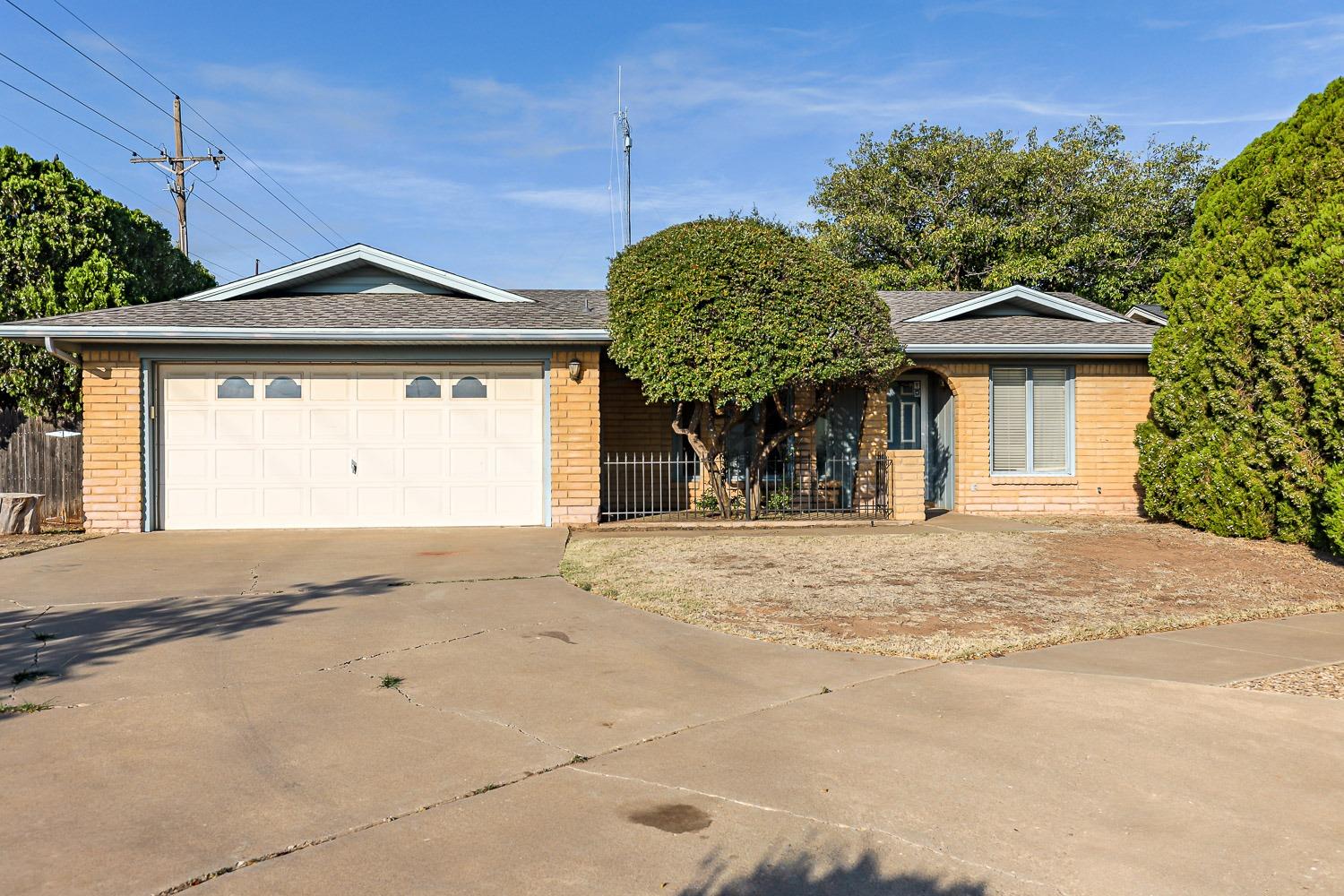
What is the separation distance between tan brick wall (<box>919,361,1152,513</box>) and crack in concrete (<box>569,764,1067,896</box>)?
487 inches

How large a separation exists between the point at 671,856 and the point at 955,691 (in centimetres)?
262

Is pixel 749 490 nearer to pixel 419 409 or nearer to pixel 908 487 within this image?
pixel 908 487

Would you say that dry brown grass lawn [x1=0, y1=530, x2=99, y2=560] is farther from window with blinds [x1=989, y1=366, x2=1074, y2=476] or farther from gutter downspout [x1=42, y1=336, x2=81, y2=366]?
window with blinds [x1=989, y1=366, x2=1074, y2=476]

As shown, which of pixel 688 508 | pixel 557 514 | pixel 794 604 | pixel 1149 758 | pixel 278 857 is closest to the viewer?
pixel 278 857

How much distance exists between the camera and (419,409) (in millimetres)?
13852

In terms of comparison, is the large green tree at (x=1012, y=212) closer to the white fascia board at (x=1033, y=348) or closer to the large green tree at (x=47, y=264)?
the white fascia board at (x=1033, y=348)

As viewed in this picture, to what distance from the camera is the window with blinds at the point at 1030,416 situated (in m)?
15.6

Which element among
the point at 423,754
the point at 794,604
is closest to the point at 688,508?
the point at 794,604

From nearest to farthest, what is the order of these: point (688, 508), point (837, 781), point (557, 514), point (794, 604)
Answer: point (837, 781) → point (794, 604) → point (557, 514) → point (688, 508)

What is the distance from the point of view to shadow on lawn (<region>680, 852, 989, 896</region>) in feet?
10.6

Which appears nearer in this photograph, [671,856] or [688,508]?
[671,856]

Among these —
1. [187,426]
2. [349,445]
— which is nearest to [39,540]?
[187,426]

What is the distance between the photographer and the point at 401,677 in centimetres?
581

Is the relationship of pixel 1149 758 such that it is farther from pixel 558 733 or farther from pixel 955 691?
pixel 558 733
